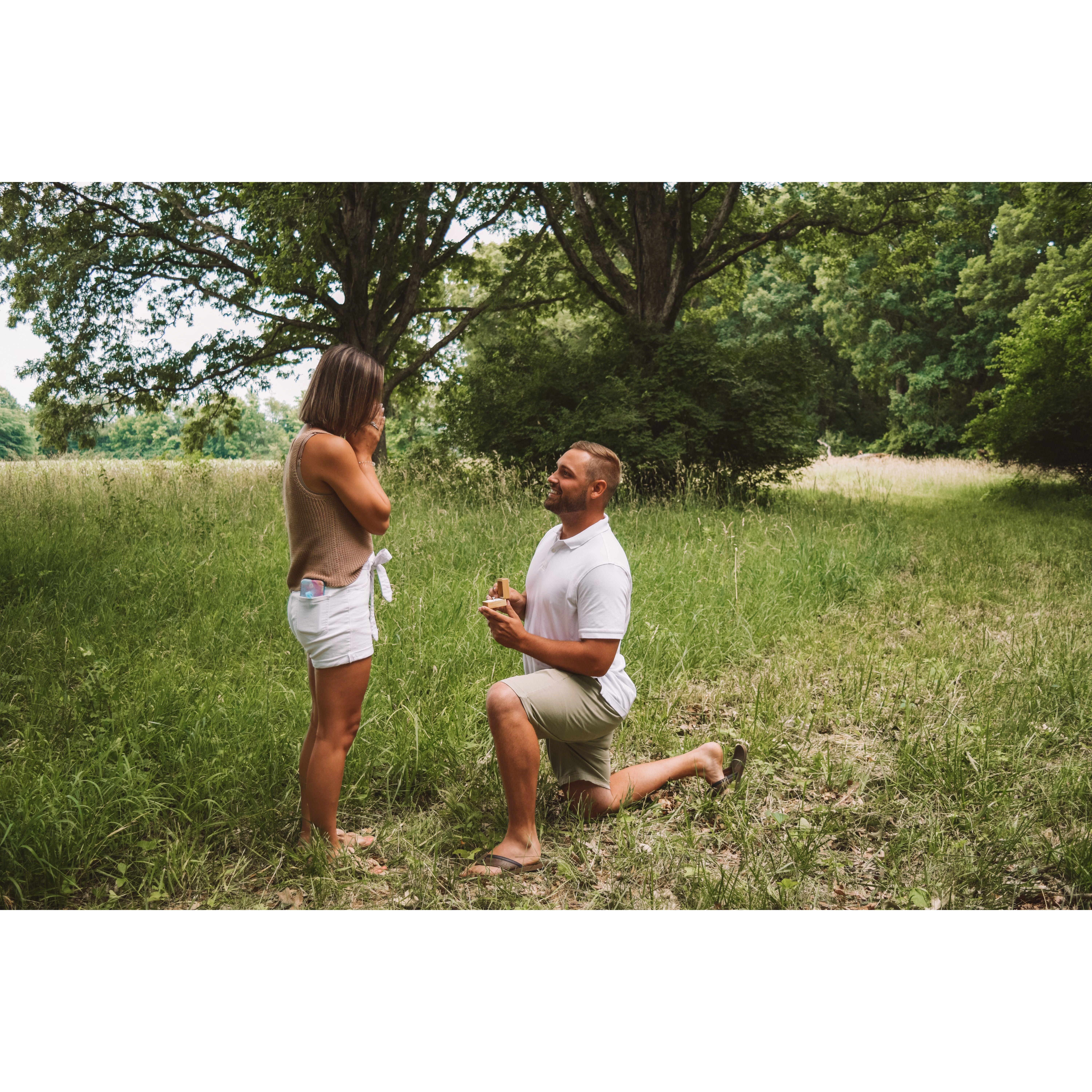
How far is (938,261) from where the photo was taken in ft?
78.3

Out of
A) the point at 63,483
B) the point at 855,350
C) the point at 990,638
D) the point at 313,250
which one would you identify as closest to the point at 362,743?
the point at 990,638

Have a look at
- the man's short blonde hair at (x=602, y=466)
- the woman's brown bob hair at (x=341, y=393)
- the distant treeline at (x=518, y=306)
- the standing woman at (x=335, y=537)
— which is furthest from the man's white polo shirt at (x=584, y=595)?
the distant treeline at (x=518, y=306)

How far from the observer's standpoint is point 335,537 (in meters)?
2.65

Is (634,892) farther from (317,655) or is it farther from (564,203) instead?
(564,203)

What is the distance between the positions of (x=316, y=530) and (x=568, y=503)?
896mm

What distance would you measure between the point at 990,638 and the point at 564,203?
475 inches

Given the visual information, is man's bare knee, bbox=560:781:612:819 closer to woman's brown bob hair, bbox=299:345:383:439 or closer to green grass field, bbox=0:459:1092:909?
green grass field, bbox=0:459:1092:909

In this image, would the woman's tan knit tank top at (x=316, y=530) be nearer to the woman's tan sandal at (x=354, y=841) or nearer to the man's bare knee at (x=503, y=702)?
the man's bare knee at (x=503, y=702)

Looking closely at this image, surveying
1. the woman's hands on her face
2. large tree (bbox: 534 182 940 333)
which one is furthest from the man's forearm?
large tree (bbox: 534 182 940 333)

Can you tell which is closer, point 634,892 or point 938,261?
point 634,892

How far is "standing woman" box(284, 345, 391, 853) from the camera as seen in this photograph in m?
2.59

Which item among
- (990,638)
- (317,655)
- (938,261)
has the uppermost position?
(938,261)

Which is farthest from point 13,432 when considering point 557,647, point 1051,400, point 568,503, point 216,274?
point 1051,400

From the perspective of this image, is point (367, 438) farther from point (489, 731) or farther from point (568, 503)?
point (489, 731)
